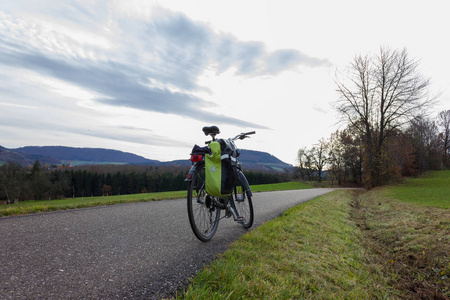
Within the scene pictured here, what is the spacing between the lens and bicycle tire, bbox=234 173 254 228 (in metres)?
4.45

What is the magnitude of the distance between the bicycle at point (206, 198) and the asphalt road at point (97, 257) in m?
0.26

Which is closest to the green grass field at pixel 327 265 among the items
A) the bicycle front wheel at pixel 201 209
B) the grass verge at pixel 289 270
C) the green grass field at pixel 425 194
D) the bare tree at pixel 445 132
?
the grass verge at pixel 289 270

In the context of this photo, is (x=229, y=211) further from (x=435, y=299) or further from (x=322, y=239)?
(x=435, y=299)

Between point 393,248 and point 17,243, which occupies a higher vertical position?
point 17,243

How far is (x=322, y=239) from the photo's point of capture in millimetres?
4910

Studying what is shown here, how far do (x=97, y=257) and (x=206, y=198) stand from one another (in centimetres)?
170

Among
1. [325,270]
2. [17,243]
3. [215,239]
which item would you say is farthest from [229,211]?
[17,243]

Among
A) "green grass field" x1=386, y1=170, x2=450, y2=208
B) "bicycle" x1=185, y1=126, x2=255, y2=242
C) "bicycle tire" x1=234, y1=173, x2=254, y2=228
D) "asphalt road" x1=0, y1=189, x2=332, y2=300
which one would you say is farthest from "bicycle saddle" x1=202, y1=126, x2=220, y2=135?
"green grass field" x1=386, y1=170, x2=450, y2=208

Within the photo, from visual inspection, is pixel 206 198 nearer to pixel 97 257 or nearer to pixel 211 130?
pixel 211 130

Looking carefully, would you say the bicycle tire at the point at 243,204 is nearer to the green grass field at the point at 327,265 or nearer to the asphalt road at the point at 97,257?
the asphalt road at the point at 97,257

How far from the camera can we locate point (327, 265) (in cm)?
352

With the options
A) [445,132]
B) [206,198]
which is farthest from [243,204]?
[445,132]

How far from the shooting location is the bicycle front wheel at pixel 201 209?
11.6 feet

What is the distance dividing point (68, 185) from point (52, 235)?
72.0m
